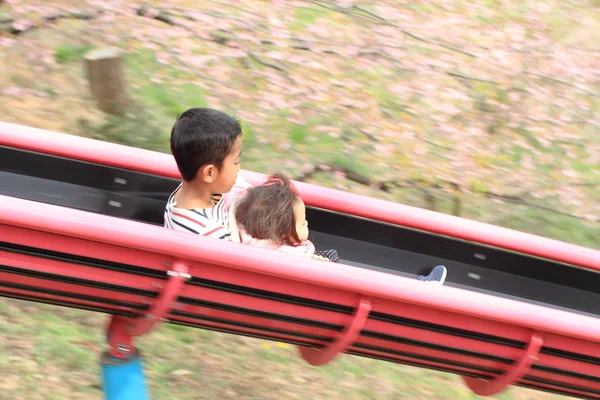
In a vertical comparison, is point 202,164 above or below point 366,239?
above

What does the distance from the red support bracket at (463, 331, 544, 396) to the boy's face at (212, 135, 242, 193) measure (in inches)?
42.1

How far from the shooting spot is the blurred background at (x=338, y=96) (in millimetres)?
4926

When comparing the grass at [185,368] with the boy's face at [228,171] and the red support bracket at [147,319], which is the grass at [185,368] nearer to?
the red support bracket at [147,319]

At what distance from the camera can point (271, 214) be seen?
103 inches

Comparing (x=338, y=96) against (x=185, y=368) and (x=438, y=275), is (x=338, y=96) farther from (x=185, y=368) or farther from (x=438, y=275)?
(x=185, y=368)

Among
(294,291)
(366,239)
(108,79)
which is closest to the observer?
(294,291)

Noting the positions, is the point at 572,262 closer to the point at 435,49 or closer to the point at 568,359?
the point at 568,359

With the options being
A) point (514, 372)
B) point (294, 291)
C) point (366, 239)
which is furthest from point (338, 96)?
point (294, 291)

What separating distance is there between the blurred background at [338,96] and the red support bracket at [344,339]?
1.56 m

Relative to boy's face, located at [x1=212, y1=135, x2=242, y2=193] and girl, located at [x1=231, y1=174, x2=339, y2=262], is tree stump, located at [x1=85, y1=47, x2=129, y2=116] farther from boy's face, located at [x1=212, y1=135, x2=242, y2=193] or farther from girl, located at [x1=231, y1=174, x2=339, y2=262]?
boy's face, located at [x1=212, y1=135, x2=242, y2=193]

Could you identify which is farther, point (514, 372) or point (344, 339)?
point (514, 372)

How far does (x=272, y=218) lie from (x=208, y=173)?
0.31 metres

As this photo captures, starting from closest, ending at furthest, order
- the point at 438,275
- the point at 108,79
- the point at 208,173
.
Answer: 1. the point at 208,173
2. the point at 438,275
3. the point at 108,79

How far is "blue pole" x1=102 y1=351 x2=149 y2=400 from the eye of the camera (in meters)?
2.30
